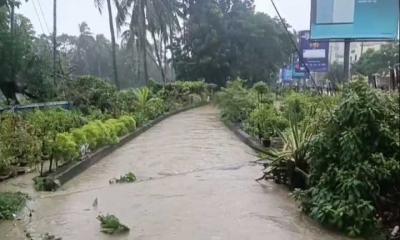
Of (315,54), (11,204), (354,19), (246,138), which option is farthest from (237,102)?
(11,204)

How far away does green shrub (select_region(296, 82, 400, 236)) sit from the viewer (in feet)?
19.2

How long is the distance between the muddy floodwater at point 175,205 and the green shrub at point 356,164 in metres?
0.29

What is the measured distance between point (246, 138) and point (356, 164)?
32.2 ft

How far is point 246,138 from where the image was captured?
628 inches

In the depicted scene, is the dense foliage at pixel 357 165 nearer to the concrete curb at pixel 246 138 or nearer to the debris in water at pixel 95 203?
the debris in water at pixel 95 203

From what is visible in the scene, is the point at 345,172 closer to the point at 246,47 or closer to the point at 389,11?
the point at 389,11

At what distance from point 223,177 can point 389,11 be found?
9.41m

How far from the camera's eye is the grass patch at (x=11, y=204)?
21.5 ft

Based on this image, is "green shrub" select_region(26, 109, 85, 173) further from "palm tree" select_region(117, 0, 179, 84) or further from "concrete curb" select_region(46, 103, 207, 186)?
"palm tree" select_region(117, 0, 179, 84)

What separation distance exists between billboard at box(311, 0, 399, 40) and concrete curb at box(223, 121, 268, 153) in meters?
4.36

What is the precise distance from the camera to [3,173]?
9.18 meters

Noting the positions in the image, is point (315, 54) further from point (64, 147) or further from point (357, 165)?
point (357, 165)

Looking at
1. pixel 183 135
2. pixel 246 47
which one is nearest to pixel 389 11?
pixel 183 135

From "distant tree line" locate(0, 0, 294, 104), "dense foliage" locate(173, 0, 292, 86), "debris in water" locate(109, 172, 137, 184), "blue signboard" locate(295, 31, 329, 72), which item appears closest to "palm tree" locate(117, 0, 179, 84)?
"distant tree line" locate(0, 0, 294, 104)
